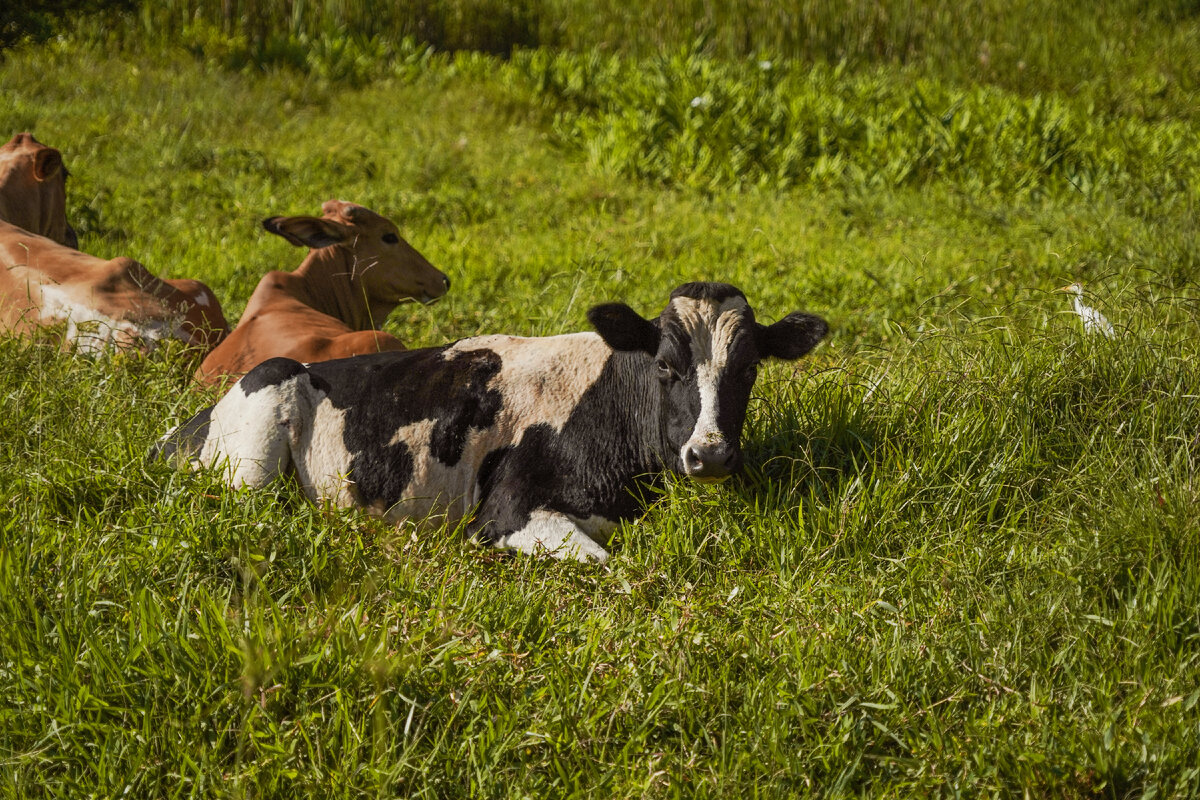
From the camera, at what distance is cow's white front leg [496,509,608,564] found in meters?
4.01

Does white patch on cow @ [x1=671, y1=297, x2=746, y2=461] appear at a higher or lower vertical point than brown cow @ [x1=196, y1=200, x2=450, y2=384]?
higher

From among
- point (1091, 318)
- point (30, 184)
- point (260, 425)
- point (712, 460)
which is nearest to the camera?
point (712, 460)

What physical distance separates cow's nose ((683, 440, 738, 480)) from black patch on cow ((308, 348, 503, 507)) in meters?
0.96

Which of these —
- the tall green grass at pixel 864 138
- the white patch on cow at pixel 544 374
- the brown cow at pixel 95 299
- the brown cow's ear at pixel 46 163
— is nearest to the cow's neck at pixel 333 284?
the brown cow at pixel 95 299

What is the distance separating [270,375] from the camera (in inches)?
182

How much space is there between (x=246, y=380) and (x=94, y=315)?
6.36 ft

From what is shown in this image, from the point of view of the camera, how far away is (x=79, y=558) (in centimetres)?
358

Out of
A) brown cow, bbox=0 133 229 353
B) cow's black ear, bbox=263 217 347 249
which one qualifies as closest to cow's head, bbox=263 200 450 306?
cow's black ear, bbox=263 217 347 249

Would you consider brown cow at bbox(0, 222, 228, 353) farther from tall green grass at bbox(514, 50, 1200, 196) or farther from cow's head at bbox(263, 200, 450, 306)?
tall green grass at bbox(514, 50, 1200, 196)

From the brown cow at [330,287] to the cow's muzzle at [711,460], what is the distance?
7.92 feet

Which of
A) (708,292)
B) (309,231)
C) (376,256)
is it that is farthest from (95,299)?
(708,292)

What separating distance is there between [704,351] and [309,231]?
3.84 meters

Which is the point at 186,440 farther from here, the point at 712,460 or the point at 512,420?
the point at 712,460

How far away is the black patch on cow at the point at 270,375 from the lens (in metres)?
4.59
